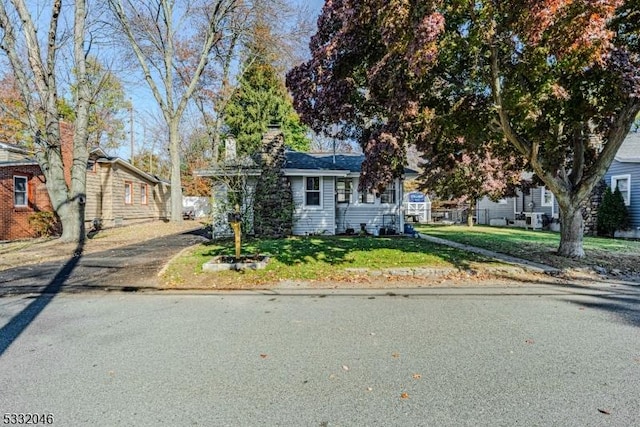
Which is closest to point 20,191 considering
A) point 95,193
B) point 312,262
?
point 95,193

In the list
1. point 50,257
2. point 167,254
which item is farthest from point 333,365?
point 50,257

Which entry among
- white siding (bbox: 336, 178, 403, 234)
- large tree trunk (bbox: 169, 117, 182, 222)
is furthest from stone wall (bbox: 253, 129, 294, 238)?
large tree trunk (bbox: 169, 117, 182, 222)

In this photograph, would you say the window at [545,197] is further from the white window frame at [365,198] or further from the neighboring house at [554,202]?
the white window frame at [365,198]

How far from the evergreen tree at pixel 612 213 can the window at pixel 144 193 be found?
26108mm

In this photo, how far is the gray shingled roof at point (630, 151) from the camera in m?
16.4

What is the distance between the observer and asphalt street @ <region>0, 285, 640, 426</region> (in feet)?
9.19

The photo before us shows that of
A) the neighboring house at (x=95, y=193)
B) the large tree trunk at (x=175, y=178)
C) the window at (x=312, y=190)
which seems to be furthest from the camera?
the large tree trunk at (x=175, y=178)

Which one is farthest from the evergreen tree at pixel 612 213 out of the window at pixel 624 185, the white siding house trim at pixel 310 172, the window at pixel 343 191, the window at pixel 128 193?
the window at pixel 128 193

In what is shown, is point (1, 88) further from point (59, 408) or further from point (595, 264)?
point (595, 264)

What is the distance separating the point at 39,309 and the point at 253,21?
21699mm

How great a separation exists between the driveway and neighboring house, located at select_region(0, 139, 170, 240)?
22.9 feet

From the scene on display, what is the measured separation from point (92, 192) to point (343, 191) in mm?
13441

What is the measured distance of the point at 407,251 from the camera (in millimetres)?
10250

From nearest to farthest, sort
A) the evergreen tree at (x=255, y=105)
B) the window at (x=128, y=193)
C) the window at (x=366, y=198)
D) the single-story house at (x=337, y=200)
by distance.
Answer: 1. the single-story house at (x=337, y=200)
2. the window at (x=366, y=198)
3. the window at (x=128, y=193)
4. the evergreen tree at (x=255, y=105)
